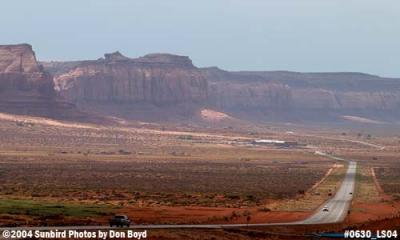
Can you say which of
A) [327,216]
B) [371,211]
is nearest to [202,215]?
[327,216]

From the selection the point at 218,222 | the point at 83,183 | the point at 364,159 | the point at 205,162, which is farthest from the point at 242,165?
the point at 218,222

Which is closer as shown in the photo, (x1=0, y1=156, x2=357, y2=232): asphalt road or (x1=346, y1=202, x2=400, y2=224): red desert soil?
(x1=0, y1=156, x2=357, y2=232): asphalt road

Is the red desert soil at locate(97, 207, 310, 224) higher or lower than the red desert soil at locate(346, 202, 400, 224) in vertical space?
higher

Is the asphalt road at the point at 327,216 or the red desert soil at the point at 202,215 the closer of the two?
the asphalt road at the point at 327,216

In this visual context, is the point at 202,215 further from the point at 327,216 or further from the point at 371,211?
the point at 371,211

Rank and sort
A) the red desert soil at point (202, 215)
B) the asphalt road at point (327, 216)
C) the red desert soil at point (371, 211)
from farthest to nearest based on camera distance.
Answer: the red desert soil at point (371, 211) < the red desert soil at point (202, 215) < the asphalt road at point (327, 216)

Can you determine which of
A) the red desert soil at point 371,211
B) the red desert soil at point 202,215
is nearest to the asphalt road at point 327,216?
the red desert soil at point 371,211

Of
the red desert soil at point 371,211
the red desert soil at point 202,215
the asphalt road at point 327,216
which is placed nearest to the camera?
the asphalt road at point 327,216

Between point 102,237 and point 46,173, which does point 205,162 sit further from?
point 102,237

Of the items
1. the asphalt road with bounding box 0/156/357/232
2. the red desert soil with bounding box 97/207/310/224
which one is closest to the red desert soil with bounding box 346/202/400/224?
the asphalt road with bounding box 0/156/357/232

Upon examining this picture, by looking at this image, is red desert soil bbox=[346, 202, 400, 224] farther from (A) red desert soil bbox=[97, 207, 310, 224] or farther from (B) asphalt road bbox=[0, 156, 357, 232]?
(A) red desert soil bbox=[97, 207, 310, 224]

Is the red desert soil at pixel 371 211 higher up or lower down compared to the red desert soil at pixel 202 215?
lower down

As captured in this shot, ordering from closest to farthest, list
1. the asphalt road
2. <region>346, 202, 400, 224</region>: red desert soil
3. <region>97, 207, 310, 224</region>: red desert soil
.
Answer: the asphalt road < <region>97, 207, 310, 224</region>: red desert soil < <region>346, 202, 400, 224</region>: red desert soil

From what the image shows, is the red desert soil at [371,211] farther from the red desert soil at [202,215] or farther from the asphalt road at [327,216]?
the red desert soil at [202,215]
